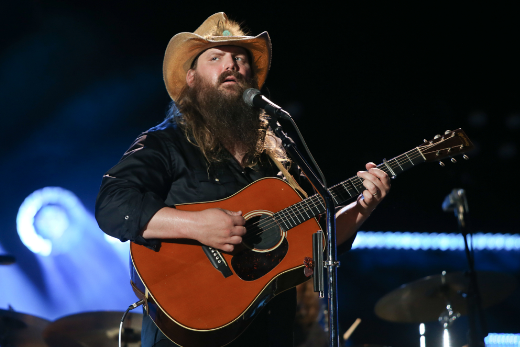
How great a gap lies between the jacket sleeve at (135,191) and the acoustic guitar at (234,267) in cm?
14

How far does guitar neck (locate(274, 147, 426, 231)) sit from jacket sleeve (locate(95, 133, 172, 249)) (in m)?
0.70

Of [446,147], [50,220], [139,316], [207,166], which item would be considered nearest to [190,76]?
[207,166]

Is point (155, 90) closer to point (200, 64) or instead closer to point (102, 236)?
point (102, 236)

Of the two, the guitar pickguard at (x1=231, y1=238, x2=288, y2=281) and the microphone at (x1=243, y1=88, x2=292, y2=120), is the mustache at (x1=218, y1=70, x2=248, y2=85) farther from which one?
the guitar pickguard at (x1=231, y1=238, x2=288, y2=281)

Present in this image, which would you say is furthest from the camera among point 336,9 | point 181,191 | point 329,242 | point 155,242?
point 336,9

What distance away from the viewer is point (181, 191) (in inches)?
99.0

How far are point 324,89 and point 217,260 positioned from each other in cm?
396

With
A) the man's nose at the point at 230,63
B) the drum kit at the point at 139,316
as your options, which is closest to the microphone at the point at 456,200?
the drum kit at the point at 139,316

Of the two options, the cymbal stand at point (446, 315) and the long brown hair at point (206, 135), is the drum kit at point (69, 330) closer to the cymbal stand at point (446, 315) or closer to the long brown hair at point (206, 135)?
the long brown hair at point (206, 135)

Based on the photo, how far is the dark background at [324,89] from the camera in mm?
5066

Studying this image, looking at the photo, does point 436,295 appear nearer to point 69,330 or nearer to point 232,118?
point 232,118

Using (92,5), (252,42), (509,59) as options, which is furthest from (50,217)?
(509,59)

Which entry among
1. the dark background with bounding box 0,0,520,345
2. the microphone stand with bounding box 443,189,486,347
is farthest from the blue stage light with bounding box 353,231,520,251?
the microphone stand with bounding box 443,189,486,347

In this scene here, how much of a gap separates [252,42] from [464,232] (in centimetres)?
247
